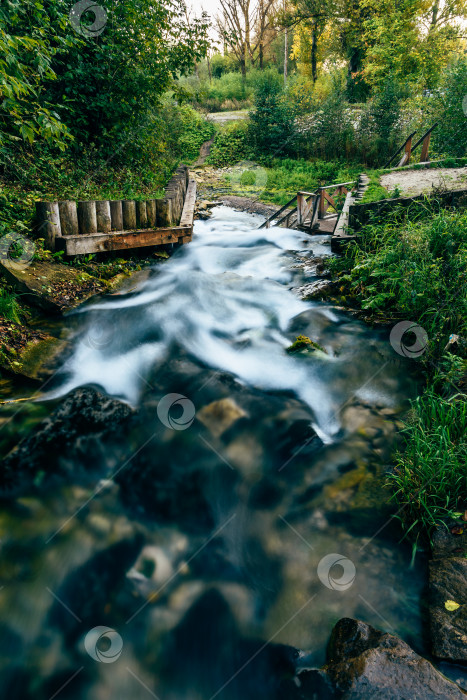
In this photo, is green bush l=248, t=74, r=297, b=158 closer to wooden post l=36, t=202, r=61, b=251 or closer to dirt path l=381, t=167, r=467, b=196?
dirt path l=381, t=167, r=467, b=196

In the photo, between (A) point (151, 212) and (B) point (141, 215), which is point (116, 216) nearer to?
(B) point (141, 215)

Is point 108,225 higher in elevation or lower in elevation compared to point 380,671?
higher

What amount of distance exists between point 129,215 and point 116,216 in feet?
0.86

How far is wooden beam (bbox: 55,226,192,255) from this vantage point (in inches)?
225

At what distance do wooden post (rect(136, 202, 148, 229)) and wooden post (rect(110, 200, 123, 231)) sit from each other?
38 cm

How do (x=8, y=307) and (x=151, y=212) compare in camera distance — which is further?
(x=151, y=212)

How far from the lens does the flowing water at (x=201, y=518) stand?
2404 mm

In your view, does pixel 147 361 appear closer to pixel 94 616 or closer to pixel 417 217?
pixel 94 616

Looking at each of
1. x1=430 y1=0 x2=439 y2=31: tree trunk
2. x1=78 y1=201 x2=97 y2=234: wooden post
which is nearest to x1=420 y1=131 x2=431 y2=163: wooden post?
x1=78 y1=201 x2=97 y2=234: wooden post

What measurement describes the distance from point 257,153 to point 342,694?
872 inches

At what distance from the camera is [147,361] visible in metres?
4.62

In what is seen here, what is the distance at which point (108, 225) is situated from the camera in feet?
20.5

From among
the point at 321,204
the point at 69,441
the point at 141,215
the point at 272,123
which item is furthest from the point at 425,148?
the point at 69,441

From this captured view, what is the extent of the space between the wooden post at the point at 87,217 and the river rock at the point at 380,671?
5.92m
